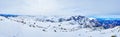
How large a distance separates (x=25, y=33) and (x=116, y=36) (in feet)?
29.2

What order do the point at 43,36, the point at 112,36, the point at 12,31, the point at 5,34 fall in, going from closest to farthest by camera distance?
1. the point at 5,34
2. the point at 12,31
3. the point at 43,36
4. the point at 112,36

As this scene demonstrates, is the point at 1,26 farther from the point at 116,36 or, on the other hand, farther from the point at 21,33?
the point at 116,36

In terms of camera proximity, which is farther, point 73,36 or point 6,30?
point 73,36

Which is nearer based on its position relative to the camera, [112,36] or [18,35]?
[18,35]

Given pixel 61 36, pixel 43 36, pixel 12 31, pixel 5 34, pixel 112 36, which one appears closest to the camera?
pixel 5 34

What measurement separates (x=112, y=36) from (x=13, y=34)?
9.56 m

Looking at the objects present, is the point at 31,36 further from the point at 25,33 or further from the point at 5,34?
the point at 5,34

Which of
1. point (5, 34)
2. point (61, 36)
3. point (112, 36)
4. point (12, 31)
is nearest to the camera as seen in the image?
point (5, 34)

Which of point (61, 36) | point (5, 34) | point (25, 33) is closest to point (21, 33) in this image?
point (25, 33)

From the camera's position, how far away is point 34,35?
18375 millimetres

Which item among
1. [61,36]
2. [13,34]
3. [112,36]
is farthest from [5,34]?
[112,36]

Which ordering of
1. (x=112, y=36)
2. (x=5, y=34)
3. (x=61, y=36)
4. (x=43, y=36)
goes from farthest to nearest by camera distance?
(x=112, y=36)
(x=61, y=36)
(x=43, y=36)
(x=5, y=34)

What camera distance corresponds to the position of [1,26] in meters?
19.3

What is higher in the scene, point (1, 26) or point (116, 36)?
point (1, 26)
